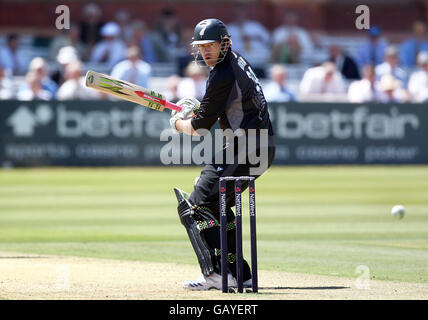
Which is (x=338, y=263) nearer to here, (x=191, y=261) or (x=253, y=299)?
(x=191, y=261)

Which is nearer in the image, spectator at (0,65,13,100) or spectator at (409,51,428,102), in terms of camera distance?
spectator at (0,65,13,100)

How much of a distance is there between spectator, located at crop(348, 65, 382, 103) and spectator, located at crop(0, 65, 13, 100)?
312 inches

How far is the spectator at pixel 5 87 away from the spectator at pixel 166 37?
4260mm

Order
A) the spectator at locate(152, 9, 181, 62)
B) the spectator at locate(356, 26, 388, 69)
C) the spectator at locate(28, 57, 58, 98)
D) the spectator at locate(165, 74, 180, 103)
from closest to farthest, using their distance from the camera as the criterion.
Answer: the spectator at locate(28, 57, 58, 98), the spectator at locate(165, 74, 180, 103), the spectator at locate(356, 26, 388, 69), the spectator at locate(152, 9, 181, 62)

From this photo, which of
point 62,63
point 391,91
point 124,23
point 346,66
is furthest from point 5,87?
point 391,91

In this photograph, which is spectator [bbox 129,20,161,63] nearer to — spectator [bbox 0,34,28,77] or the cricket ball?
spectator [bbox 0,34,28,77]

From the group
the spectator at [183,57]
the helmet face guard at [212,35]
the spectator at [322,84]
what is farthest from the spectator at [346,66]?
the helmet face guard at [212,35]

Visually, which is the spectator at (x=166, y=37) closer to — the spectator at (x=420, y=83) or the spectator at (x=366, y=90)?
the spectator at (x=366, y=90)

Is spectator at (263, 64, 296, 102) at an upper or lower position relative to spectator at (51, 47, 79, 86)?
lower

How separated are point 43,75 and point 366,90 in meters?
7.51

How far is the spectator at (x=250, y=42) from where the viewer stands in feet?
77.5

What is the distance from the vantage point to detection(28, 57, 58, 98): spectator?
20.3 m

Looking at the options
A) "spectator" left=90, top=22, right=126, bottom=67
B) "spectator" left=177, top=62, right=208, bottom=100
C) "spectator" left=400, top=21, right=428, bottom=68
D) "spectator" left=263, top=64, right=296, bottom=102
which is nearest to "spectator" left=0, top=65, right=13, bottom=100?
"spectator" left=90, top=22, right=126, bottom=67

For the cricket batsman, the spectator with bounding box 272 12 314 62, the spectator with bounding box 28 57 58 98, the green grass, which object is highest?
the spectator with bounding box 272 12 314 62
